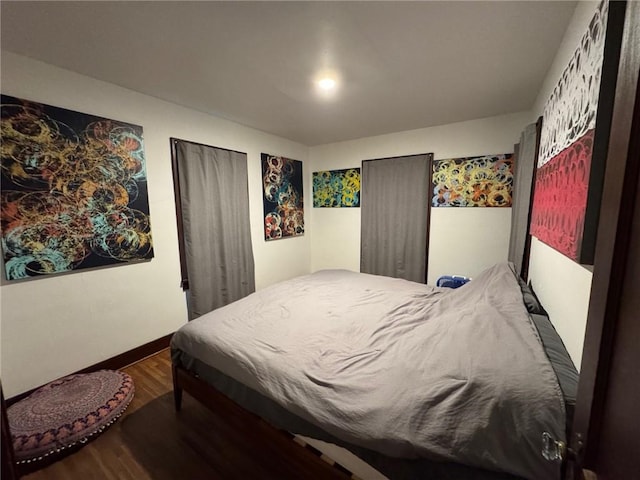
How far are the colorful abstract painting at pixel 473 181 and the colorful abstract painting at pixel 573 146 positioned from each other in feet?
4.52

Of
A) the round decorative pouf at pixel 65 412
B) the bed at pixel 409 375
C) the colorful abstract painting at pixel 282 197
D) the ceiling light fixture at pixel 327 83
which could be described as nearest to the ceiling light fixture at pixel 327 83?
the ceiling light fixture at pixel 327 83

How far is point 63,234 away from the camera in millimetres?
1900

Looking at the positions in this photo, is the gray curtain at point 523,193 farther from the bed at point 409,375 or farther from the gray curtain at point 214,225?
the gray curtain at point 214,225

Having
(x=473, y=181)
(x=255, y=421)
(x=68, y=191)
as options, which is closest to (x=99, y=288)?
(x=68, y=191)

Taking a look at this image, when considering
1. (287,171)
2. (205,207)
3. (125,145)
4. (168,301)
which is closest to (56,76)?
(125,145)

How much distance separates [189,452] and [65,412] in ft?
2.76

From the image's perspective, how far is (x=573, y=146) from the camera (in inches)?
41.8

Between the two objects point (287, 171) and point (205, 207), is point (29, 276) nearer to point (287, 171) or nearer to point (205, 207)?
point (205, 207)

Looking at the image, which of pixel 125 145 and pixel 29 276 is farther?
pixel 125 145

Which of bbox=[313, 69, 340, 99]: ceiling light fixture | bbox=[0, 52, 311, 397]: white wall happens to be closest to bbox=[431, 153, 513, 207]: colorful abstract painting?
bbox=[313, 69, 340, 99]: ceiling light fixture

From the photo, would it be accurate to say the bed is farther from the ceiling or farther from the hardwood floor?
the ceiling

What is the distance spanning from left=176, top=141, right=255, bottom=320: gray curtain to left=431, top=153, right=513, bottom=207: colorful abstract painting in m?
2.37

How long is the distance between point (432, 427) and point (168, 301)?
2.53m

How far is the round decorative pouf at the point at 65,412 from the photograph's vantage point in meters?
1.44
